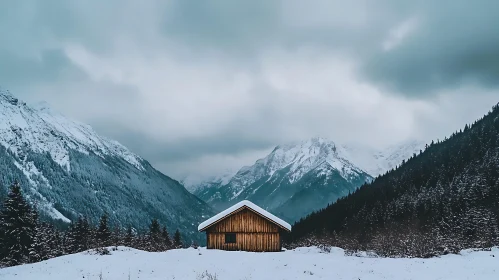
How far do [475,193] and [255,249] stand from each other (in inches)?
3093

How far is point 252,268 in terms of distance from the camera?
28.1 meters

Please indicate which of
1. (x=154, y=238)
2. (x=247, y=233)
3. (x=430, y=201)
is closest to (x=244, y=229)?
(x=247, y=233)

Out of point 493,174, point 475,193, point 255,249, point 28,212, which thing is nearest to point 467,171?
point 493,174

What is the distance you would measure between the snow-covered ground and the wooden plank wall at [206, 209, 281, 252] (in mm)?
11327

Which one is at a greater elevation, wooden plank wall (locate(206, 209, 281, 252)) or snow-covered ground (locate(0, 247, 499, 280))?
wooden plank wall (locate(206, 209, 281, 252))

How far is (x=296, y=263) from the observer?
3039 cm

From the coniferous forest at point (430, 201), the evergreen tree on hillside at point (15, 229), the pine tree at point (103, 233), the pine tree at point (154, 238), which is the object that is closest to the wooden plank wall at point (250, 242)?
the evergreen tree on hillside at point (15, 229)

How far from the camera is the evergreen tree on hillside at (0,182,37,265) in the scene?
4853 cm

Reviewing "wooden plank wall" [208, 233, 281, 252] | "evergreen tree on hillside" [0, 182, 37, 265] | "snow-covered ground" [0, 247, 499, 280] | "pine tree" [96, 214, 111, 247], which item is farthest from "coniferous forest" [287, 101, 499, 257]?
"evergreen tree on hillside" [0, 182, 37, 265]

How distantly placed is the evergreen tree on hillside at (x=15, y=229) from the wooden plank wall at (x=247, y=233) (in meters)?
22.8

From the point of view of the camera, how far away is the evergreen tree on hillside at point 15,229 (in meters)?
48.5

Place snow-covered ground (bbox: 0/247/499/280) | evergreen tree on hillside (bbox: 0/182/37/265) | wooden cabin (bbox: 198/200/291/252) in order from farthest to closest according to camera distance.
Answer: evergreen tree on hillside (bbox: 0/182/37/265), wooden cabin (bbox: 198/200/291/252), snow-covered ground (bbox: 0/247/499/280)

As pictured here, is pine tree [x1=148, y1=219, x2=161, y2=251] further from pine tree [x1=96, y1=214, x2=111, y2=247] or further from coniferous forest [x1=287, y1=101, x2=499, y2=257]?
coniferous forest [x1=287, y1=101, x2=499, y2=257]

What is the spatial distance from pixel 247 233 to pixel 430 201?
275 ft
